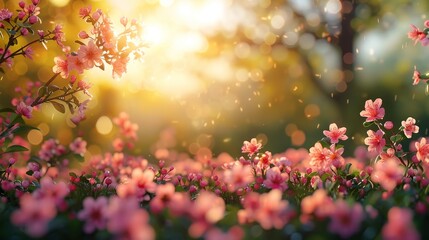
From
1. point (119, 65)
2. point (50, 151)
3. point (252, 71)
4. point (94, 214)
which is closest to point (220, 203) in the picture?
point (94, 214)

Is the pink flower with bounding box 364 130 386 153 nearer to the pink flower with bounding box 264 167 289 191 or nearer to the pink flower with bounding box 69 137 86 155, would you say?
the pink flower with bounding box 264 167 289 191

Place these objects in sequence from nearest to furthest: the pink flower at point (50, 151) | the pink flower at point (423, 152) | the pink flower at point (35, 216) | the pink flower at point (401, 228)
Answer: the pink flower at point (401, 228), the pink flower at point (35, 216), the pink flower at point (423, 152), the pink flower at point (50, 151)

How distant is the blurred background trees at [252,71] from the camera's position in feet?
42.0

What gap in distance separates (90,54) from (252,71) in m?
10.9

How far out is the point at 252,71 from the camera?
1430cm

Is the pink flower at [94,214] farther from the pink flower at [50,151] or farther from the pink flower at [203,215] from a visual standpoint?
the pink flower at [50,151]

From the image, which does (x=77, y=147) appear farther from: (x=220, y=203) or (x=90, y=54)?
(x=220, y=203)

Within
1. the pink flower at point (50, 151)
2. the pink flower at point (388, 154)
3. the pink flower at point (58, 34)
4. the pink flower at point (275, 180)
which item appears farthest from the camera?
the pink flower at point (50, 151)

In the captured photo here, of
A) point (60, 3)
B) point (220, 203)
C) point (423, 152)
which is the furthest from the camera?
point (60, 3)

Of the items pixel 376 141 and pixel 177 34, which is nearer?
pixel 376 141

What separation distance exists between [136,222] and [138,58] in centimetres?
229

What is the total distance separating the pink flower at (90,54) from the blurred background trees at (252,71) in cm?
722

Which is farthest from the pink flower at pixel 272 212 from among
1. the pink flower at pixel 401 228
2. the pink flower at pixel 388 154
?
the pink flower at pixel 388 154

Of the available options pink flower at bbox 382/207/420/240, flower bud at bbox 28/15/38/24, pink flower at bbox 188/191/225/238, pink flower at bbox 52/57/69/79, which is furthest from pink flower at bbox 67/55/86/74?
pink flower at bbox 382/207/420/240
